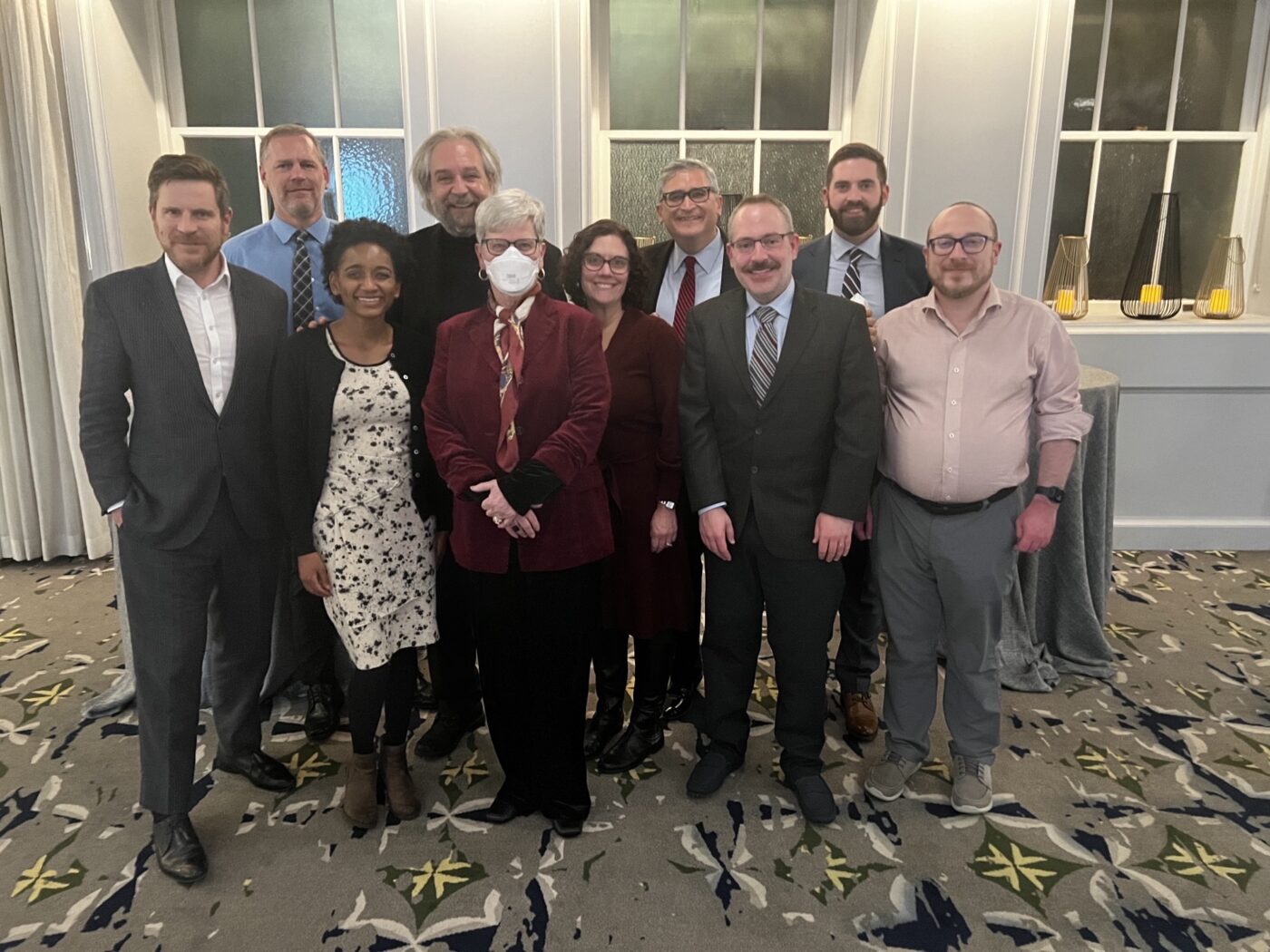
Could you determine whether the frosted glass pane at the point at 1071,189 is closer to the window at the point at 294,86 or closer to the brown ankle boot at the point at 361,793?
the window at the point at 294,86

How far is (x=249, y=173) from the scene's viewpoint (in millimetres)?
4211

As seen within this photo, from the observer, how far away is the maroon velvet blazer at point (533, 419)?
1962 mm

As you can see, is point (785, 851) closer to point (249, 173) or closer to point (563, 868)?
point (563, 868)

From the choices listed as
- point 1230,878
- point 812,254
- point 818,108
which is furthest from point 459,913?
point 818,108

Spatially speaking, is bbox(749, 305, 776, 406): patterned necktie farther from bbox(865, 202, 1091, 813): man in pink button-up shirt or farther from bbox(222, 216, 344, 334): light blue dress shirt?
bbox(222, 216, 344, 334): light blue dress shirt

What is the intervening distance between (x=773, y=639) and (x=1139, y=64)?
3.80 meters

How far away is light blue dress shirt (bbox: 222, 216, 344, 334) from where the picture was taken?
2.47m

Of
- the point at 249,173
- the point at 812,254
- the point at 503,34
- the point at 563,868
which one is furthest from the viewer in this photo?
the point at 249,173

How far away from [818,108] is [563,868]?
3.66m

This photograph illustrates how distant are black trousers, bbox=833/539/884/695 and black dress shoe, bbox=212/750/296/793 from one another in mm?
1648

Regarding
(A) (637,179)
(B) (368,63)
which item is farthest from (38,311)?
(A) (637,179)

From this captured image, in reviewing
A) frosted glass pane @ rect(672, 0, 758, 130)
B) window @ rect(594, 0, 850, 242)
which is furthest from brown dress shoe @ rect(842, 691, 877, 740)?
frosted glass pane @ rect(672, 0, 758, 130)

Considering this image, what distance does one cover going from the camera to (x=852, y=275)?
8.70 ft

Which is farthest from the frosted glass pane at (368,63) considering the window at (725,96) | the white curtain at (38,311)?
the white curtain at (38,311)
